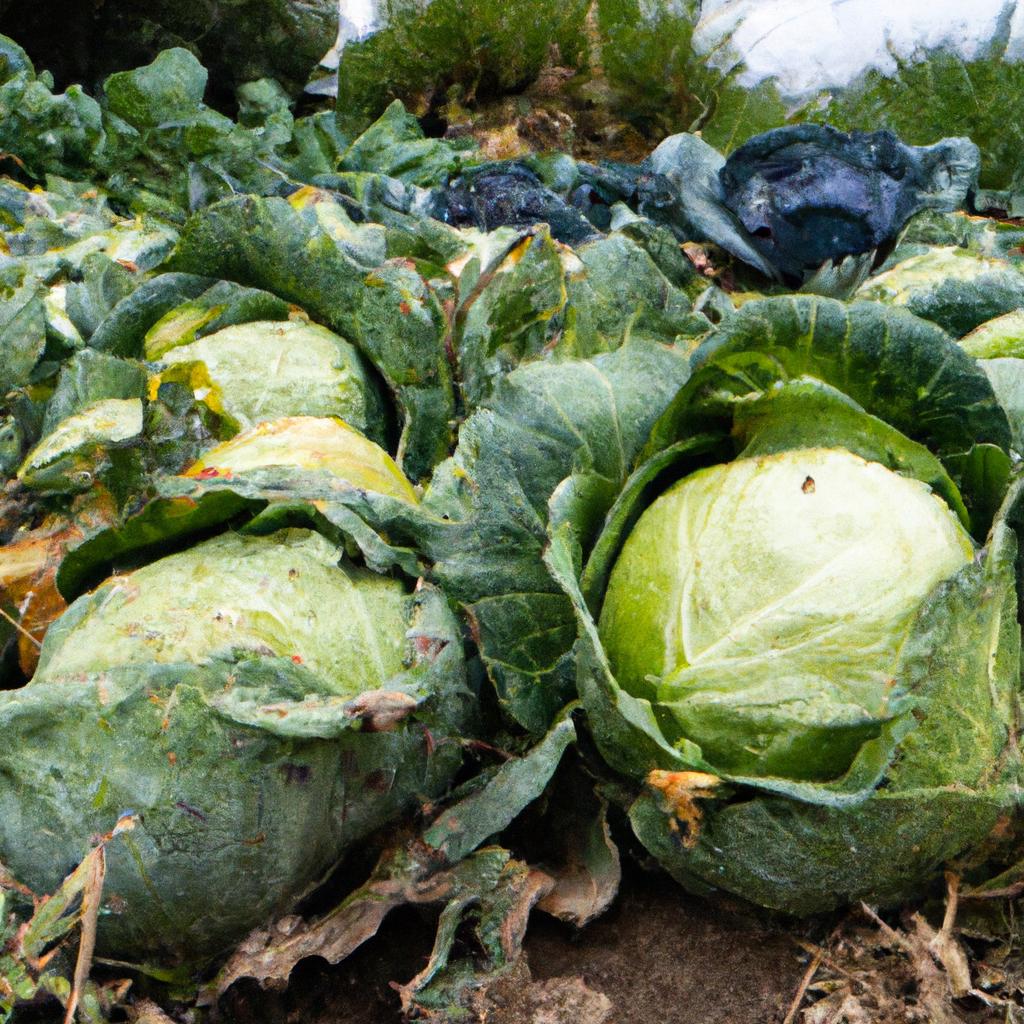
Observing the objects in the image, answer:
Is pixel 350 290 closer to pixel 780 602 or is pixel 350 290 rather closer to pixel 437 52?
pixel 780 602

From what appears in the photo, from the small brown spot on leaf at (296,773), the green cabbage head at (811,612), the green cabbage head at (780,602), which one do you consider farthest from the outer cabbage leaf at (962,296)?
the small brown spot on leaf at (296,773)

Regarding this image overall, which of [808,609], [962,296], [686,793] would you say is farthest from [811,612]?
[962,296]

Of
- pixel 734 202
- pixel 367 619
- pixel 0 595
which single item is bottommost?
pixel 0 595

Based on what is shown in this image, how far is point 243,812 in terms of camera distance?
1447 mm

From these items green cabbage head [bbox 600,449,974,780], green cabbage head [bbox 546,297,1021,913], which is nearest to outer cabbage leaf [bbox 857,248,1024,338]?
green cabbage head [bbox 546,297,1021,913]

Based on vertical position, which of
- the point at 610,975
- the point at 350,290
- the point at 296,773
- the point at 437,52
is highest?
the point at 437,52

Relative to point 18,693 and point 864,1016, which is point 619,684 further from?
point 18,693

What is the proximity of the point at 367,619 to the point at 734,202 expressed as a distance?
2.02 m

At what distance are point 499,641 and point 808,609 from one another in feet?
1.57

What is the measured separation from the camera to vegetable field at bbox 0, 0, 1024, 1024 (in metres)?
1.45

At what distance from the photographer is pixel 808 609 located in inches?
61.5

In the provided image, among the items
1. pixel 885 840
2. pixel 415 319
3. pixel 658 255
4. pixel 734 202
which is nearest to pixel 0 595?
pixel 415 319

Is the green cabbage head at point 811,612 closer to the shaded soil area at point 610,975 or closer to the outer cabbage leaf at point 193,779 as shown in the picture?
the shaded soil area at point 610,975

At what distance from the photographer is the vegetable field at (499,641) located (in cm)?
145
